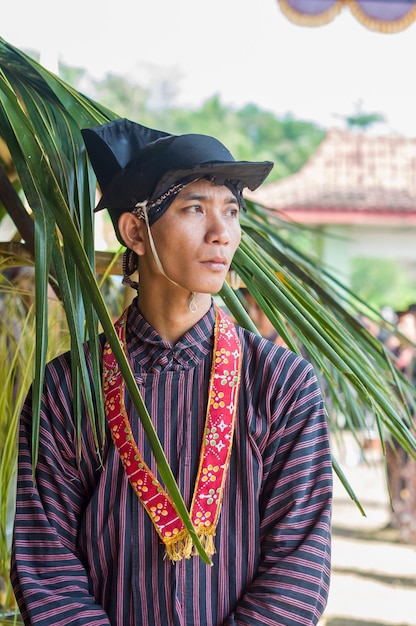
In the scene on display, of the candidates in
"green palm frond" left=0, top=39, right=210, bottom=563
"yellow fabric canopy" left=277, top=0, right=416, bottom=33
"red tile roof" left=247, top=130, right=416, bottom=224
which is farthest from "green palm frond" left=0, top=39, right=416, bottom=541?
"red tile roof" left=247, top=130, right=416, bottom=224

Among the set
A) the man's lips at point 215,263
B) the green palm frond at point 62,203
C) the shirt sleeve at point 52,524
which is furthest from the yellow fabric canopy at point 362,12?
the shirt sleeve at point 52,524

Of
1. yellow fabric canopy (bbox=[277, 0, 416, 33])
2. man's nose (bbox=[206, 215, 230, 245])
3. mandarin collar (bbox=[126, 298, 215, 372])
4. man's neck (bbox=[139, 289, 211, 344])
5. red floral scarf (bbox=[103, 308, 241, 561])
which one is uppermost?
yellow fabric canopy (bbox=[277, 0, 416, 33])

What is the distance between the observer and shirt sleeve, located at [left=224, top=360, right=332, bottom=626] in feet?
4.09

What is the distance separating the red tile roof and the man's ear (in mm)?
8915

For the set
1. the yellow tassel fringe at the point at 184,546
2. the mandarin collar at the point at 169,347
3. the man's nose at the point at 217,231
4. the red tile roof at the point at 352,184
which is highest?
the red tile roof at the point at 352,184

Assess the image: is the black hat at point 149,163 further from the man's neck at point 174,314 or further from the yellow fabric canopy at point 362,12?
the yellow fabric canopy at point 362,12

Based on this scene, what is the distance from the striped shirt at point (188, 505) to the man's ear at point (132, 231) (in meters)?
0.14

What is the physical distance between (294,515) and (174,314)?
344mm

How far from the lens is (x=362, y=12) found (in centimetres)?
412

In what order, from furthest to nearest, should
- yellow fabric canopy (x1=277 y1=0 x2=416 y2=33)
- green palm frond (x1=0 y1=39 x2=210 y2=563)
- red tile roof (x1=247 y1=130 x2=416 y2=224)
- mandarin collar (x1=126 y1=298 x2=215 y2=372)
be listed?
red tile roof (x1=247 y1=130 x2=416 y2=224) → yellow fabric canopy (x1=277 y1=0 x2=416 y2=33) → mandarin collar (x1=126 y1=298 x2=215 y2=372) → green palm frond (x1=0 y1=39 x2=210 y2=563)

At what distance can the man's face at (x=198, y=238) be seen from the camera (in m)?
1.31

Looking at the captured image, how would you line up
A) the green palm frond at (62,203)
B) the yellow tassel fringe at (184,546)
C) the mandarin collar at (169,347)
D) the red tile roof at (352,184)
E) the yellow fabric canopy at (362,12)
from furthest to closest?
the red tile roof at (352,184)
the yellow fabric canopy at (362,12)
the mandarin collar at (169,347)
the yellow tassel fringe at (184,546)
the green palm frond at (62,203)

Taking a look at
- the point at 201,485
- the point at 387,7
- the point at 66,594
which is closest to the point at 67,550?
the point at 66,594

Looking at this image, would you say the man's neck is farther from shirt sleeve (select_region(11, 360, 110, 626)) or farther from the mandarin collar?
shirt sleeve (select_region(11, 360, 110, 626))
